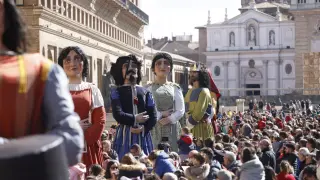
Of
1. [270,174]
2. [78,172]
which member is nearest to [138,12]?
[270,174]

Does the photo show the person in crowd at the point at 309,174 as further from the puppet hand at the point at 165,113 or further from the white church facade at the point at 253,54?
the white church facade at the point at 253,54

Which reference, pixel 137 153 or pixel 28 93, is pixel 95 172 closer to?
pixel 137 153

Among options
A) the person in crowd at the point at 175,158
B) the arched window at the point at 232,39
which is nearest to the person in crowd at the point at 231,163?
the person in crowd at the point at 175,158

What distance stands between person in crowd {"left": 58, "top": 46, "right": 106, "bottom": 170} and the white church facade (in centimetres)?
10746

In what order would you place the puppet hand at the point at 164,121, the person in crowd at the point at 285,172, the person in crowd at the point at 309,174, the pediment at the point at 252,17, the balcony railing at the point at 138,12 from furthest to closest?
the pediment at the point at 252,17 < the balcony railing at the point at 138,12 < the person in crowd at the point at 285,172 < the person in crowd at the point at 309,174 < the puppet hand at the point at 164,121

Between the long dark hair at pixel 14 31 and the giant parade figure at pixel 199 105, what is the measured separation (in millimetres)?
9833

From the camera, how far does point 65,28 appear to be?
5062 cm

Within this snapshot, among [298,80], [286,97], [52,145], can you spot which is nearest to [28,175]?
[52,145]

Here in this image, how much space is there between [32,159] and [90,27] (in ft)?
191

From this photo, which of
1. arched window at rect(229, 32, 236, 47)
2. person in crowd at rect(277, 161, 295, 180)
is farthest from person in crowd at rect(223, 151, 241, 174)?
arched window at rect(229, 32, 236, 47)

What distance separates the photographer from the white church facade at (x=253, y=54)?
117062 millimetres

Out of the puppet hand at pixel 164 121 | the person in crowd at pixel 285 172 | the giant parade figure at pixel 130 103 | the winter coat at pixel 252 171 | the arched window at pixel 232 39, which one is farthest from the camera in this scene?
the arched window at pixel 232 39

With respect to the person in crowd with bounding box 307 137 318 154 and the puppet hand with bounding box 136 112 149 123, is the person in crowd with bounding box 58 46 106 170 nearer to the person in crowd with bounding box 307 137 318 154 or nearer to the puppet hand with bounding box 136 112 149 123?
the puppet hand with bounding box 136 112 149 123

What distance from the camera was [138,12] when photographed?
8412cm
